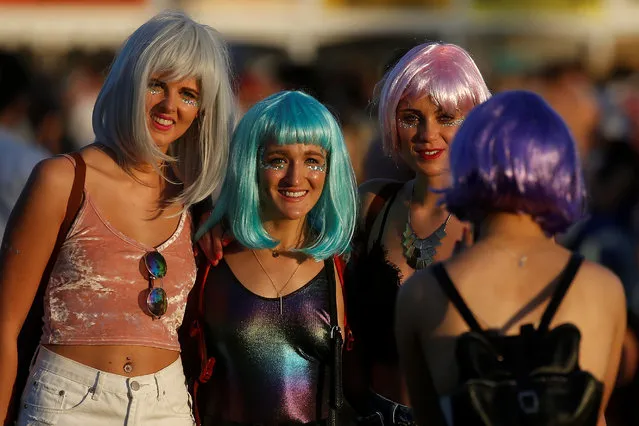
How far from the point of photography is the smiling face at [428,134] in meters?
4.97

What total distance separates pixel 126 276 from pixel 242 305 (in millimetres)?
500

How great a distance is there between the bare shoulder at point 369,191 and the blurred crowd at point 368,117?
10cm

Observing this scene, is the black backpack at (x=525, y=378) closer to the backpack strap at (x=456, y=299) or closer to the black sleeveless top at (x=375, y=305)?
the backpack strap at (x=456, y=299)

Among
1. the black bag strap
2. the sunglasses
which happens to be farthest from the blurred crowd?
the sunglasses

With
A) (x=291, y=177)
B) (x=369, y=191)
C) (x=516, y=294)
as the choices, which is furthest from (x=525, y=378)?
(x=369, y=191)

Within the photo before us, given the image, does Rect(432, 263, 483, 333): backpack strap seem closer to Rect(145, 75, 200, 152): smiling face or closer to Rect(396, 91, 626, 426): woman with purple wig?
Rect(396, 91, 626, 426): woman with purple wig

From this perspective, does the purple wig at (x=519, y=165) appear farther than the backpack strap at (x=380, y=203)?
No

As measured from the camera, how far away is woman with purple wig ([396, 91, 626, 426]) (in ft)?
11.3

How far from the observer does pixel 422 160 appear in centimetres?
499

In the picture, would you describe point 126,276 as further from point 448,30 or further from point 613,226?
point 448,30

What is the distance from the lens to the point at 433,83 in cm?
497

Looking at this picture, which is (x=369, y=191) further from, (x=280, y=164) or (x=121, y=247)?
(x=121, y=247)

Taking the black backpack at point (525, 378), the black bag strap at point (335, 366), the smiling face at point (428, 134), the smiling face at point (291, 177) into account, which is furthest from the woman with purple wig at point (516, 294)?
the smiling face at point (428, 134)

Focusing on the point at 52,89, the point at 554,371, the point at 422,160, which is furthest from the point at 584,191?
the point at 52,89
